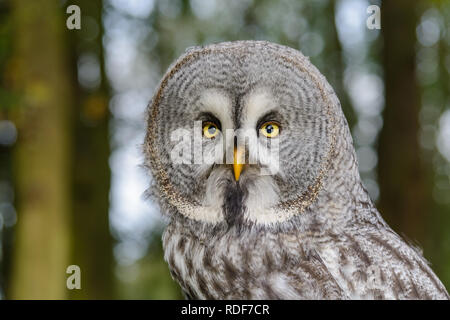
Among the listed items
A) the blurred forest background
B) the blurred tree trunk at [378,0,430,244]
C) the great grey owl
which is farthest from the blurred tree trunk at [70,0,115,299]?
the great grey owl

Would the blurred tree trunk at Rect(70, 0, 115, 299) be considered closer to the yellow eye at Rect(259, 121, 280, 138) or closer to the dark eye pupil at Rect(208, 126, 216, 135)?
the dark eye pupil at Rect(208, 126, 216, 135)

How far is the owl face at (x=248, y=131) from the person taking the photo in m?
2.01

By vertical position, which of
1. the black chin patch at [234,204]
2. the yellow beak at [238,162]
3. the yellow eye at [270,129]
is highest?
the yellow eye at [270,129]

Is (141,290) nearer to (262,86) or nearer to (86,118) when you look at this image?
(86,118)

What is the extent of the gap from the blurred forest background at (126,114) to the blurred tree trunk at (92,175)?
0.5 inches

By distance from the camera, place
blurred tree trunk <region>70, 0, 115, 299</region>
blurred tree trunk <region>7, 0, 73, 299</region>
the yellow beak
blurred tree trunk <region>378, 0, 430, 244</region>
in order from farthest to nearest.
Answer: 1. blurred tree trunk <region>70, 0, 115, 299</region>
2. blurred tree trunk <region>378, 0, 430, 244</region>
3. blurred tree trunk <region>7, 0, 73, 299</region>
4. the yellow beak

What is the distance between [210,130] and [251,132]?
0.55 ft

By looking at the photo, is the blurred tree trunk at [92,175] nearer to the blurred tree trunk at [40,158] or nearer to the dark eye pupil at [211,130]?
the blurred tree trunk at [40,158]

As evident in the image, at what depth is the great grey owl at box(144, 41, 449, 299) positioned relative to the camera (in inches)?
79.0

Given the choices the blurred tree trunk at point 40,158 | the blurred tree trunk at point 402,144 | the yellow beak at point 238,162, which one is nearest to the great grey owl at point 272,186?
the yellow beak at point 238,162

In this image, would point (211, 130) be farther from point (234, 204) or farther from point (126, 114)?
point (126, 114)

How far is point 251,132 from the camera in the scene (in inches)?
78.3

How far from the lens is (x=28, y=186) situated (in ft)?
15.2

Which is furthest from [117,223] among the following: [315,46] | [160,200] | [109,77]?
[160,200]
